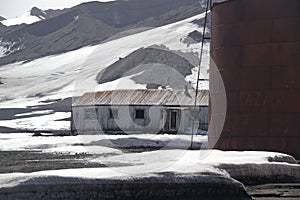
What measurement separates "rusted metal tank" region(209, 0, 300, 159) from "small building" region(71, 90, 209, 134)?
23081 mm

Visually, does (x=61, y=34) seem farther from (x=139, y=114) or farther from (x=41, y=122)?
(x=139, y=114)

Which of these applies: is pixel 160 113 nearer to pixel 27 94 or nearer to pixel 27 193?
pixel 27 193

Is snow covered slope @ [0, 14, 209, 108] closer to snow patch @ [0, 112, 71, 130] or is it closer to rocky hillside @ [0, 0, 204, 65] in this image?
rocky hillside @ [0, 0, 204, 65]

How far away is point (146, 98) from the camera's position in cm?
4309

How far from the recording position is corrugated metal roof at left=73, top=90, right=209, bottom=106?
42.2 m

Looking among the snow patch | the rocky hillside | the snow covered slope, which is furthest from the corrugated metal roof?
the rocky hillside

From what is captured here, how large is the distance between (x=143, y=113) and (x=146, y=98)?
129 cm

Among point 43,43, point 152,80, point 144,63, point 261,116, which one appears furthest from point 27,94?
point 261,116

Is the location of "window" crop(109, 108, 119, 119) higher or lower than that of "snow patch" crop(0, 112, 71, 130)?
higher

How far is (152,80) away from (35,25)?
11002cm

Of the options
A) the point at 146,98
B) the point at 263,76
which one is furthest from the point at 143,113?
the point at 263,76

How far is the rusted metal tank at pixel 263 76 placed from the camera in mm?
16219

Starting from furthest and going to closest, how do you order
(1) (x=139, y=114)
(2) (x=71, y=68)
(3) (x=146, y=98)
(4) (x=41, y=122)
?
(2) (x=71, y=68) < (4) (x=41, y=122) < (3) (x=146, y=98) < (1) (x=139, y=114)

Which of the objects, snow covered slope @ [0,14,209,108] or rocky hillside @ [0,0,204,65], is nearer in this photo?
snow covered slope @ [0,14,209,108]
